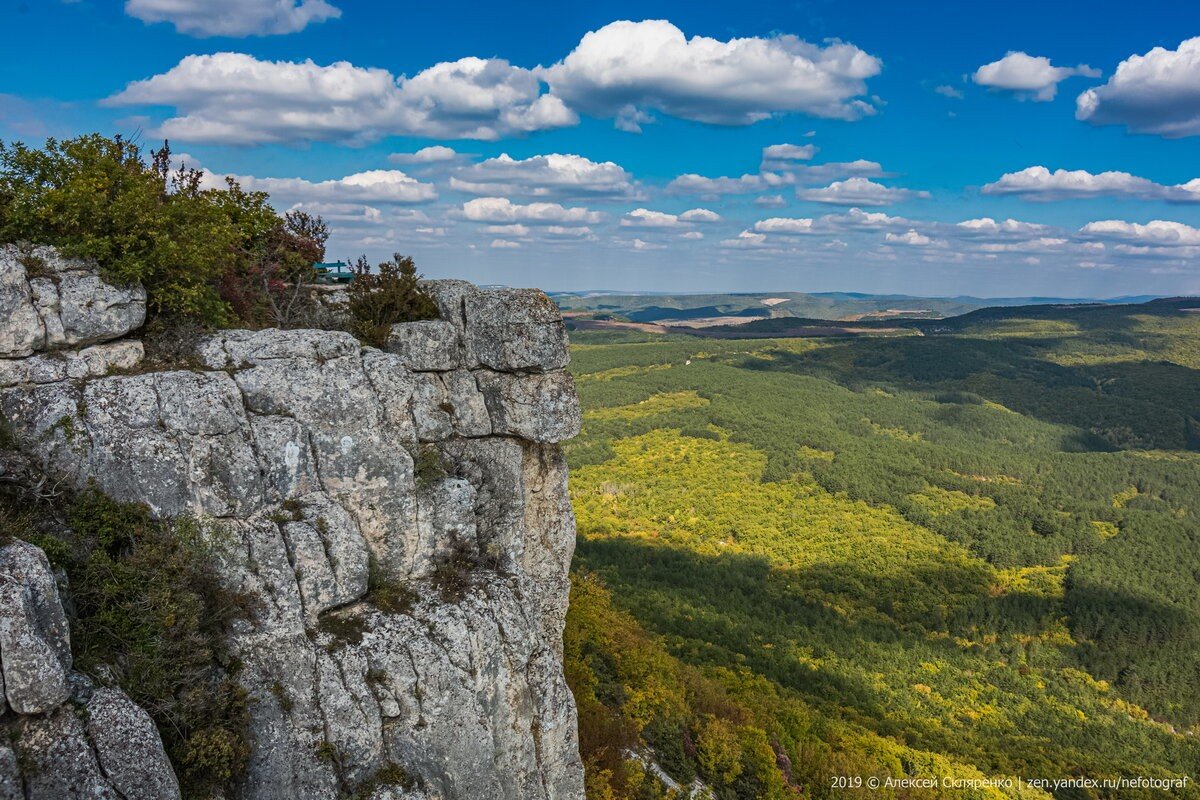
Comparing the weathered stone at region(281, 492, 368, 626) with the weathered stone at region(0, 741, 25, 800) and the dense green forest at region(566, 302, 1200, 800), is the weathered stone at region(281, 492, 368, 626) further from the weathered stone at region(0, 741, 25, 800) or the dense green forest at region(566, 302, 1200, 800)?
the dense green forest at region(566, 302, 1200, 800)

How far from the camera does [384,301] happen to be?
20.6 metres

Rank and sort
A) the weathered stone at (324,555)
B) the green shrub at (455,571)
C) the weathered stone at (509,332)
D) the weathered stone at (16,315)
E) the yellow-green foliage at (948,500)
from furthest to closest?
the yellow-green foliage at (948,500), the weathered stone at (509,332), the green shrub at (455,571), the weathered stone at (324,555), the weathered stone at (16,315)

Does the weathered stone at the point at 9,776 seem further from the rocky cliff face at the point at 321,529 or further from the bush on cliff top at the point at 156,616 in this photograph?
the bush on cliff top at the point at 156,616

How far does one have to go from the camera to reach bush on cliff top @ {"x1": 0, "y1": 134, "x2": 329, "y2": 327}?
15484mm

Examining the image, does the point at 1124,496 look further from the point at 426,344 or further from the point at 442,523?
the point at 442,523

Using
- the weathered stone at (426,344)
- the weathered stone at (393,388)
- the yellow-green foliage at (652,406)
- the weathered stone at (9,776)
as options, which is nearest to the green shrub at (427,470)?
the weathered stone at (393,388)

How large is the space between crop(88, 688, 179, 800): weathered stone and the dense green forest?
16.4m

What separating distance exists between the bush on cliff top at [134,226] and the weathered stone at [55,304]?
0.37 metres

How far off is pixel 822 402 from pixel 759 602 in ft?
366

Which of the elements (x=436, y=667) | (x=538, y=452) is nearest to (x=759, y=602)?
(x=538, y=452)

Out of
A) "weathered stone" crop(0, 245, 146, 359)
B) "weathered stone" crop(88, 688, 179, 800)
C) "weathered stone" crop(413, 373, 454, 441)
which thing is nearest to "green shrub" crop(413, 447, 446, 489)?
"weathered stone" crop(413, 373, 454, 441)

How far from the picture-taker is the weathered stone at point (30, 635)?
10203mm

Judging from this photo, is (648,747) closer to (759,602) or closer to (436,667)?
(436,667)

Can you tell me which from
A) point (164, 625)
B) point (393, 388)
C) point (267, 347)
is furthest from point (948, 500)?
point (164, 625)
